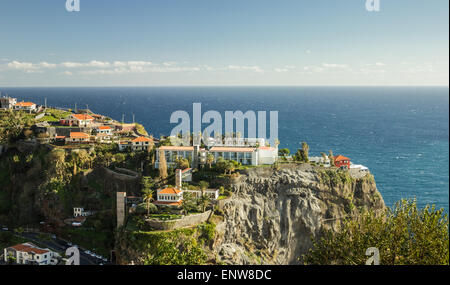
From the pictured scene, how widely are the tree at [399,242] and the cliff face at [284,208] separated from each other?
19.7m

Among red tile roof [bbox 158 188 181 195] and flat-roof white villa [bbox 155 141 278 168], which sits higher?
flat-roof white villa [bbox 155 141 278 168]

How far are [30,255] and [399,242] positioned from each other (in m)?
36.1

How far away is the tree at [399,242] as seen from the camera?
76.1 ft

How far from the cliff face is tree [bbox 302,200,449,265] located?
777 inches

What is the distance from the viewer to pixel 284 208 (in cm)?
5294

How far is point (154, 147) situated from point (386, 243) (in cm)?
3959

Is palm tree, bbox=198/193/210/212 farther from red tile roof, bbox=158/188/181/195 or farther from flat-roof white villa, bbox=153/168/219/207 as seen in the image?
red tile roof, bbox=158/188/181/195

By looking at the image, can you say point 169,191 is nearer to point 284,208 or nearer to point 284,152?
point 284,208

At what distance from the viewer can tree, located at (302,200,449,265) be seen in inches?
913

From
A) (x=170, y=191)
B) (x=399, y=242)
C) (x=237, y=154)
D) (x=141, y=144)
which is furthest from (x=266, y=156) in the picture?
(x=399, y=242)

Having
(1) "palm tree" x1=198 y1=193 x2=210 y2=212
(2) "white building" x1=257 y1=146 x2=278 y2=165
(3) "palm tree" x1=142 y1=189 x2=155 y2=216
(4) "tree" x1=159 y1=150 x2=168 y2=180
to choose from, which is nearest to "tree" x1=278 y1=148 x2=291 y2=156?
(2) "white building" x1=257 y1=146 x2=278 y2=165

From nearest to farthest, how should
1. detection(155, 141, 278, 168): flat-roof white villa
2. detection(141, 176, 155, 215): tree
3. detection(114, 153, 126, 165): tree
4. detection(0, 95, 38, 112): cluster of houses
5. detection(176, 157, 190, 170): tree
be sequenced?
detection(141, 176, 155, 215): tree, detection(176, 157, 190, 170): tree, detection(155, 141, 278, 168): flat-roof white villa, detection(114, 153, 126, 165): tree, detection(0, 95, 38, 112): cluster of houses
